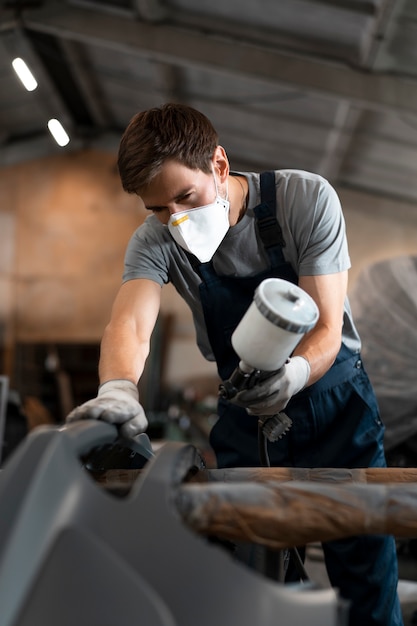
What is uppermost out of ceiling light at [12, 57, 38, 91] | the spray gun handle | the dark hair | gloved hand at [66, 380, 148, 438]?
the dark hair

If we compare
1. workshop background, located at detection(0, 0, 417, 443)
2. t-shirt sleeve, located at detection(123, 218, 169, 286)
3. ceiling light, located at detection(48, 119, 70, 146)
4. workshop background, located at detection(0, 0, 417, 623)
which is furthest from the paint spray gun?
workshop background, located at detection(0, 0, 417, 443)

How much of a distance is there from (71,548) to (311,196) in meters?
1.12

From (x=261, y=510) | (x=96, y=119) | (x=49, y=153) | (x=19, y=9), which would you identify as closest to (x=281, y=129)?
(x=19, y=9)

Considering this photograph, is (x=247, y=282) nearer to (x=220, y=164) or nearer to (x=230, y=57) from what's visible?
(x=220, y=164)

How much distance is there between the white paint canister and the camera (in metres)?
1.09

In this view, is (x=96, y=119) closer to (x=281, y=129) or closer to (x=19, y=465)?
(x=281, y=129)

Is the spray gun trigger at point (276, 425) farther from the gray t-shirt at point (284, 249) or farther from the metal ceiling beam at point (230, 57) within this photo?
the metal ceiling beam at point (230, 57)

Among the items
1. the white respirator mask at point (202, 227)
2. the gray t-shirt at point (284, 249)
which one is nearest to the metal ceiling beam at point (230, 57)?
the gray t-shirt at point (284, 249)

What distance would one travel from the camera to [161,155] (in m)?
1.59

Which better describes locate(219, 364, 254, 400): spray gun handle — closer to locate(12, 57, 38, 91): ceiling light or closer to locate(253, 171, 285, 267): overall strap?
locate(253, 171, 285, 267): overall strap

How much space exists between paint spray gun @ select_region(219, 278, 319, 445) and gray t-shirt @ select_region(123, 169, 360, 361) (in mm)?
530

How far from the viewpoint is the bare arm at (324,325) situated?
159 cm

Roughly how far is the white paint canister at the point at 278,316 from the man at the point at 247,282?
1.12ft

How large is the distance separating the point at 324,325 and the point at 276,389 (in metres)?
0.29
